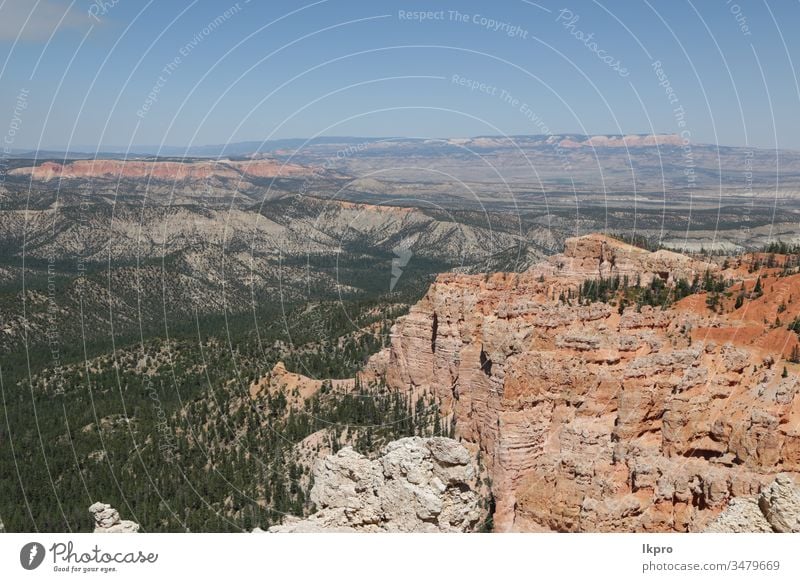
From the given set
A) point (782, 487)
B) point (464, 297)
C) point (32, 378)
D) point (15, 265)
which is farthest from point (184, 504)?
point (15, 265)

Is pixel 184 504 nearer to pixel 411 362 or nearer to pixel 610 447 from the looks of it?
pixel 411 362

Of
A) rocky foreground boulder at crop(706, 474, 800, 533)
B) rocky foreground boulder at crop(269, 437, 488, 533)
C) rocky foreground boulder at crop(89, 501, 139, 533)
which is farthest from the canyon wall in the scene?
rocky foreground boulder at crop(89, 501, 139, 533)

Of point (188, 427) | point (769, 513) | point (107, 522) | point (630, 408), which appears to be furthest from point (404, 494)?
point (188, 427)

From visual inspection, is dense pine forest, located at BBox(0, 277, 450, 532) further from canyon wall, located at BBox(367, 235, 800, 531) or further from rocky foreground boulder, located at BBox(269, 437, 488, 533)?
rocky foreground boulder, located at BBox(269, 437, 488, 533)

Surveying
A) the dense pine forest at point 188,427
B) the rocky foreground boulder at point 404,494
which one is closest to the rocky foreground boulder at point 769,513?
the rocky foreground boulder at point 404,494

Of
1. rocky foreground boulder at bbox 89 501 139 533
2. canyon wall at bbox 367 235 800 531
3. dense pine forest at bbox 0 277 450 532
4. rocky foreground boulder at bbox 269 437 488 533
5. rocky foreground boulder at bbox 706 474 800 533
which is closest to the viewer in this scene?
rocky foreground boulder at bbox 706 474 800 533

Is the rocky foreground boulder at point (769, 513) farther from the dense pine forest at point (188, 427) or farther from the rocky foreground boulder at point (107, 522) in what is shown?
the dense pine forest at point (188, 427)
